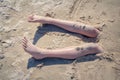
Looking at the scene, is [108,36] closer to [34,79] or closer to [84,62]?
[84,62]

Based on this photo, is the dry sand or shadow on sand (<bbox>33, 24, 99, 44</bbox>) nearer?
the dry sand

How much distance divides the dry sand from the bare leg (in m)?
0.06

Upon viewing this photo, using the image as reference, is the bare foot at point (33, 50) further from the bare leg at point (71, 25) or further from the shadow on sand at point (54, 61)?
the bare leg at point (71, 25)

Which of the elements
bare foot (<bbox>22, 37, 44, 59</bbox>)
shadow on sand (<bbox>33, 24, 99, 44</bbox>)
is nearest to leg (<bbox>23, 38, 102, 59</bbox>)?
bare foot (<bbox>22, 37, 44, 59</bbox>)

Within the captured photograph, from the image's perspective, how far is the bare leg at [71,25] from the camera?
8.61 feet

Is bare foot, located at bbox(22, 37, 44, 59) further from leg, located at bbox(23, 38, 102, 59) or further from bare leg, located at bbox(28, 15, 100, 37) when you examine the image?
bare leg, located at bbox(28, 15, 100, 37)

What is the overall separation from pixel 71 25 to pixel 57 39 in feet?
0.76

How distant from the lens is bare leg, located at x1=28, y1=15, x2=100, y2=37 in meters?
2.62

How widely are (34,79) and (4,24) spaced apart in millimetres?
929

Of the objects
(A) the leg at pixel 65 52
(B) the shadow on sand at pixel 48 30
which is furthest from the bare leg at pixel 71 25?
(A) the leg at pixel 65 52

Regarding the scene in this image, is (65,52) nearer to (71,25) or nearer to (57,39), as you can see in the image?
(57,39)

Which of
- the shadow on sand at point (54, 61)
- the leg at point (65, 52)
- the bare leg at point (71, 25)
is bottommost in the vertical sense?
the shadow on sand at point (54, 61)

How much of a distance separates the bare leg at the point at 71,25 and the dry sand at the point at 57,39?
6 centimetres

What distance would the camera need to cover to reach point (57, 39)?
2684 millimetres
